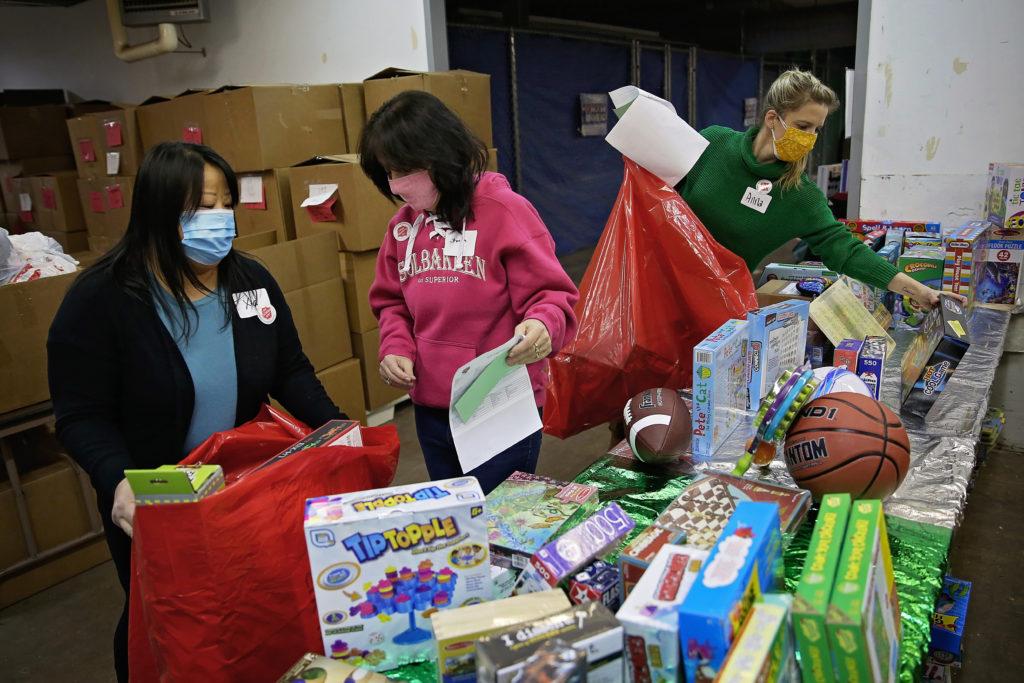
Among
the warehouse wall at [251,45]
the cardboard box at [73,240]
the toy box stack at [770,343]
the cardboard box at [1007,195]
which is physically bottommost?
the toy box stack at [770,343]

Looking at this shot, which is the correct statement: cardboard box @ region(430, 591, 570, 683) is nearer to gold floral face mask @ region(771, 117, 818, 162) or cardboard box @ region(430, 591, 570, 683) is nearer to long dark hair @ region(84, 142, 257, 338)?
long dark hair @ region(84, 142, 257, 338)

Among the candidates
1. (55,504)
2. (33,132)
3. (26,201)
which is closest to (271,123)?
(55,504)

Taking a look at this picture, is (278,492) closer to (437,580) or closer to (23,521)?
(437,580)

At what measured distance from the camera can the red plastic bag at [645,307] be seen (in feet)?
6.75

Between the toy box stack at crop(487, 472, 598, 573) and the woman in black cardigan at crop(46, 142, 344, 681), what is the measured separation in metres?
0.58

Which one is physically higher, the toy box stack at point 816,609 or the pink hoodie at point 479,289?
the pink hoodie at point 479,289

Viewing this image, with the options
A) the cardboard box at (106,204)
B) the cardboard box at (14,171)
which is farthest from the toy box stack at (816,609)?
the cardboard box at (14,171)

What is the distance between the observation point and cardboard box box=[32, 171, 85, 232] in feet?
16.1

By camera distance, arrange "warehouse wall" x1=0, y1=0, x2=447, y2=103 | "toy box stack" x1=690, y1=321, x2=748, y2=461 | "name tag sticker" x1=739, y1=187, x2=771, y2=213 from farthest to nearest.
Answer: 1. "warehouse wall" x1=0, y1=0, x2=447, y2=103
2. "name tag sticker" x1=739, y1=187, x2=771, y2=213
3. "toy box stack" x1=690, y1=321, x2=748, y2=461

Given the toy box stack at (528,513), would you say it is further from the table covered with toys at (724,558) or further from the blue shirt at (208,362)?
the blue shirt at (208,362)

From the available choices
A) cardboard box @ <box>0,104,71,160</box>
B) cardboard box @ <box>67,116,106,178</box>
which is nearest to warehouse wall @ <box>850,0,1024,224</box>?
cardboard box @ <box>67,116,106,178</box>

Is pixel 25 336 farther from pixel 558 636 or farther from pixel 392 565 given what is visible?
pixel 558 636

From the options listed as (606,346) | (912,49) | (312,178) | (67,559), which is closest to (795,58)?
(912,49)

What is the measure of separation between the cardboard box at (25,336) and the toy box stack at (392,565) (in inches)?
81.4
